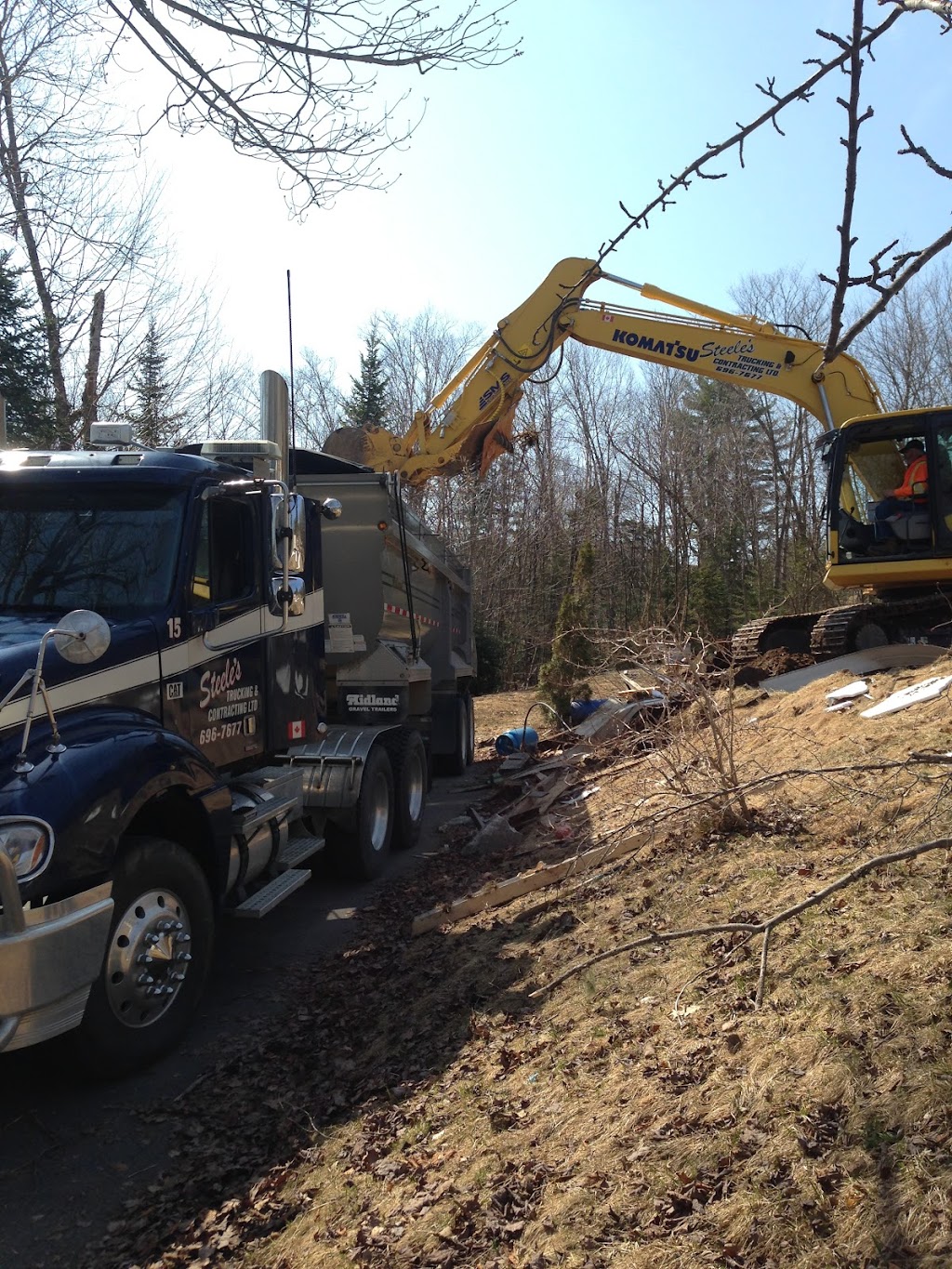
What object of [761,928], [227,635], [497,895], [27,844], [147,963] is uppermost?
[227,635]

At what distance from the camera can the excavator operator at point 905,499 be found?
1077 cm

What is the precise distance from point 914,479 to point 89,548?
8.68 metres

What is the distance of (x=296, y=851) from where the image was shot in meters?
6.74

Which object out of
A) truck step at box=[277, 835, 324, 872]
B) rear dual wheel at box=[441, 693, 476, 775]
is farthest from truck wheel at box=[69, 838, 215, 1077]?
rear dual wheel at box=[441, 693, 476, 775]

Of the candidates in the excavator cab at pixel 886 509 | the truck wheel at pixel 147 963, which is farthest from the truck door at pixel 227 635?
the excavator cab at pixel 886 509

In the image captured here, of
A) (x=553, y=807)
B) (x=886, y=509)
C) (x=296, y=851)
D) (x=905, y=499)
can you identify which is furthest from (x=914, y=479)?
(x=296, y=851)

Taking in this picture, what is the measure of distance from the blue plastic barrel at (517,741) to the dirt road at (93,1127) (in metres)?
7.57

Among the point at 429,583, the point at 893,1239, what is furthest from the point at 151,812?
the point at 429,583

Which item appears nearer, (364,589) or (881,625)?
(364,589)

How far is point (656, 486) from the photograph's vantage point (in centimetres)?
3462

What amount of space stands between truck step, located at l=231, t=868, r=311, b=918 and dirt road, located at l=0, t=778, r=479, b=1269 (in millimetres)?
493

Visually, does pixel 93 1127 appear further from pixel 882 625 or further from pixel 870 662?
pixel 882 625

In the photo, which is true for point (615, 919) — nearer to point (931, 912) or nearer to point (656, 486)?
point (931, 912)

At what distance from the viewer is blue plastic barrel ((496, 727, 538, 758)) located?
45.2 ft
